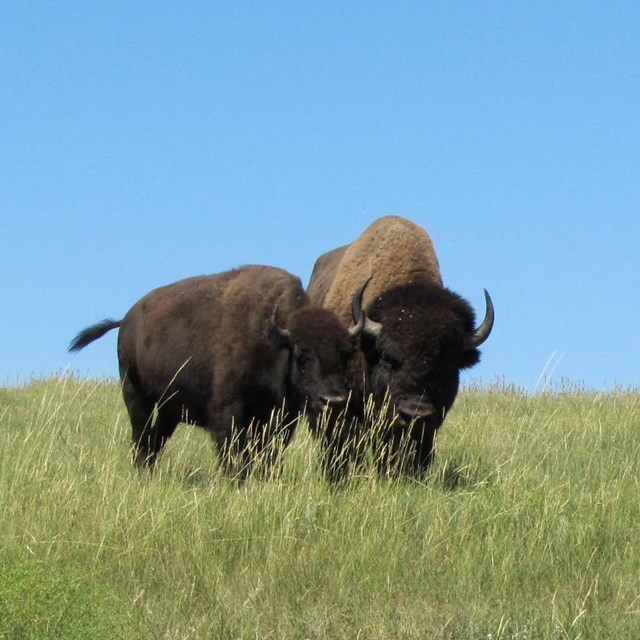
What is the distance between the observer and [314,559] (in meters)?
6.36

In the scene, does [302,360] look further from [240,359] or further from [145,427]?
[145,427]

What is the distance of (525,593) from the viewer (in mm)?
6250

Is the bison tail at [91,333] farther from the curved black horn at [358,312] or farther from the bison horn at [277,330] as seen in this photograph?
the curved black horn at [358,312]

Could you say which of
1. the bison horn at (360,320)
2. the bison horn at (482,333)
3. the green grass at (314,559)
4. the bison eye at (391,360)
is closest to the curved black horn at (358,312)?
the bison horn at (360,320)

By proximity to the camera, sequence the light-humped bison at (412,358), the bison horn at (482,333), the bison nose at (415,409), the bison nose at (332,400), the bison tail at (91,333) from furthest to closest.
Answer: the bison tail at (91,333)
the bison horn at (482,333)
the light-humped bison at (412,358)
the bison nose at (415,409)
the bison nose at (332,400)

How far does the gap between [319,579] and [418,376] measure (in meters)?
2.81

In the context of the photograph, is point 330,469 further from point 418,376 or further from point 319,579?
point 319,579

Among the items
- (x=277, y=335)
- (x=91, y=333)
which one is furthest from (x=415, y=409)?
(x=91, y=333)

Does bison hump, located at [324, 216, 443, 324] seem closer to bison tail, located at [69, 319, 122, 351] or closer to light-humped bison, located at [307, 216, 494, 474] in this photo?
light-humped bison, located at [307, 216, 494, 474]

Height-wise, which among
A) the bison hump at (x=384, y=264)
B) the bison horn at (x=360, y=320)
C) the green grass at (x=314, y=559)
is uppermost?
the bison hump at (x=384, y=264)

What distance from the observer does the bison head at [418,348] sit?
28.8ft

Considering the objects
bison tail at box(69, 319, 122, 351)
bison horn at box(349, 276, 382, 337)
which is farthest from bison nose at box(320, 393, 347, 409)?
bison tail at box(69, 319, 122, 351)

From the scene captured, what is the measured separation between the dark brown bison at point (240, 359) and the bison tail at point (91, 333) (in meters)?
1.01

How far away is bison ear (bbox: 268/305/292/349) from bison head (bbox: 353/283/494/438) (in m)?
0.69
